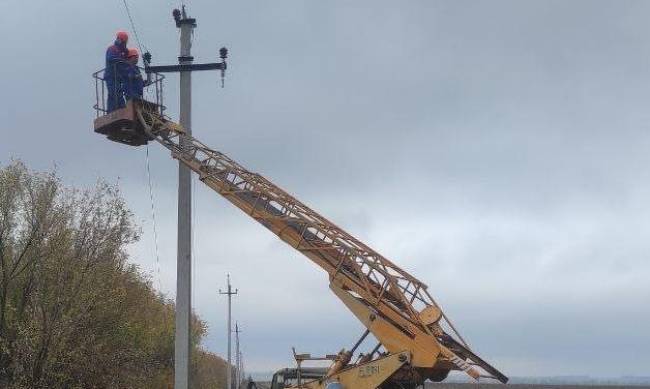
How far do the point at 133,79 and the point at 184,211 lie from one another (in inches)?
147

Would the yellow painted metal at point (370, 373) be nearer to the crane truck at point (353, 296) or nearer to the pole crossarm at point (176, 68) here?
the crane truck at point (353, 296)

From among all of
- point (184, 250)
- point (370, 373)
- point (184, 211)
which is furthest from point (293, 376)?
point (184, 211)

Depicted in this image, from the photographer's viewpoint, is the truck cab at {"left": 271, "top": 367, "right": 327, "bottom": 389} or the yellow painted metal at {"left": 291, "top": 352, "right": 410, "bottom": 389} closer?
the yellow painted metal at {"left": 291, "top": 352, "right": 410, "bottom": 389}

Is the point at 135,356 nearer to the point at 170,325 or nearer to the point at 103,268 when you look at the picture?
the point at 103,268

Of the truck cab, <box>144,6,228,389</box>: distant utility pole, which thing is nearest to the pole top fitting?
<box>144,6,228,389</box>: distant utility pole

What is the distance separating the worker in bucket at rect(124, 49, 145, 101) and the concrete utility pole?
110 cm

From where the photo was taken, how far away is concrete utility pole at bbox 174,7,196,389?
18062 millimetres

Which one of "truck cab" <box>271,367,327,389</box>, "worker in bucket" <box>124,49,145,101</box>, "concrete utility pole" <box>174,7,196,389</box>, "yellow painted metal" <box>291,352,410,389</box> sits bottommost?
"yellow painted metal" <box>291,352,410,389</box>

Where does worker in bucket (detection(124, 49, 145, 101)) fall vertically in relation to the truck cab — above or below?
above

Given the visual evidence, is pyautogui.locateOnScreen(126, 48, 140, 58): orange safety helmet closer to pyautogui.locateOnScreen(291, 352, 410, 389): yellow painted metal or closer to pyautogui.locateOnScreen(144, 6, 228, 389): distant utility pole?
pyautogui.locateOnScreen(144, 6, 228, 389): distant utility pole

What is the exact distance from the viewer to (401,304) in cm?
1545

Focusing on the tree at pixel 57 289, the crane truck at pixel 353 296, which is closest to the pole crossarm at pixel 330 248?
the crane truck at pixel 353 296

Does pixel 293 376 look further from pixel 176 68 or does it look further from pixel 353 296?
pixel 176 68

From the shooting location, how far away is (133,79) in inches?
754
